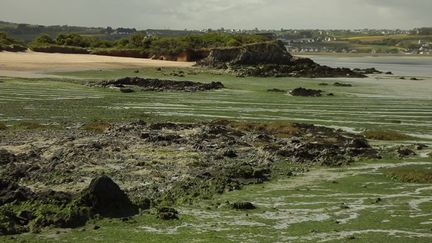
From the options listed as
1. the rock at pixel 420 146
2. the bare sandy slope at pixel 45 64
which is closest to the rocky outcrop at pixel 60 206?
the rock at pixel 420 146

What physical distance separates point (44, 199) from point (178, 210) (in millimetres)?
4383

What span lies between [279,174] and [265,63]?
8752 cm

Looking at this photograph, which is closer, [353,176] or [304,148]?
Result: [353,176]

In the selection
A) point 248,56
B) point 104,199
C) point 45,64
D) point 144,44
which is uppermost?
point 144,44

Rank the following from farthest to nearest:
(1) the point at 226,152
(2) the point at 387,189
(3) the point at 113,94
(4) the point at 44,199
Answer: (3) the point at 113,94
(1) the point at 226,152
(2) the point at 387,189
(4) the point at 44,199

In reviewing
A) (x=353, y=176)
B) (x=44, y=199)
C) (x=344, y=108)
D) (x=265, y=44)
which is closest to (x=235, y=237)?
(x=44, y=199)

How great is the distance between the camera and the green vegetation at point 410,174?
25.3m

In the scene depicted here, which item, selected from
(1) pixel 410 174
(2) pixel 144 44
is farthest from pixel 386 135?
(2) pixel 144 44

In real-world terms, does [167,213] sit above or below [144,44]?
below

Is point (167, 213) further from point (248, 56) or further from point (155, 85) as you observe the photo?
point (248, 56)

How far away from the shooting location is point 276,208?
20672mm

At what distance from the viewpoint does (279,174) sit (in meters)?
26.3

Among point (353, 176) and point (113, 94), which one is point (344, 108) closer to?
point (113, 94)

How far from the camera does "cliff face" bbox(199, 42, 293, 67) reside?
10938cm
